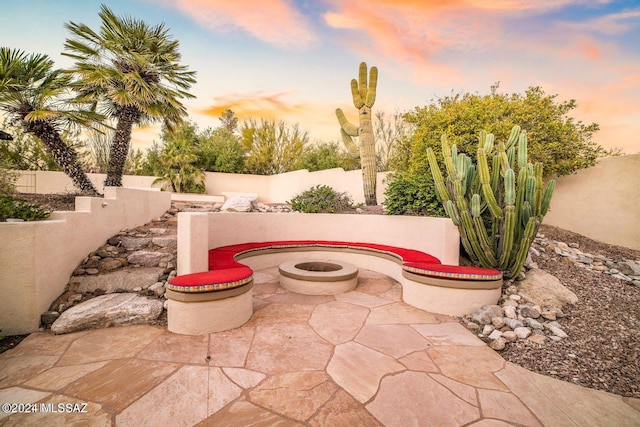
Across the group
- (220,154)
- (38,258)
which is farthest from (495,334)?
(220,154)

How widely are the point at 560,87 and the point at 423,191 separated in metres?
4.65

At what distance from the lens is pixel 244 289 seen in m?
3.31

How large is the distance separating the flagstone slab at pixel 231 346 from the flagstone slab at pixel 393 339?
125 cm

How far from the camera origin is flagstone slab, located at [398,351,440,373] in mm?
2439

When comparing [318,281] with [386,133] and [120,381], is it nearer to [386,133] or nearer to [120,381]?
[120,381]

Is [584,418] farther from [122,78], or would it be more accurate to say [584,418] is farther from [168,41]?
[168,41]

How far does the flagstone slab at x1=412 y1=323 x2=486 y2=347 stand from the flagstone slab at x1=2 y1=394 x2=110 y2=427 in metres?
3.03

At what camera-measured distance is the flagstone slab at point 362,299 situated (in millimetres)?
4117

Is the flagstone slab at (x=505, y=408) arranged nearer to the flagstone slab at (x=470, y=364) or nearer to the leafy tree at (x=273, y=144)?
the flagstone slab at (x=470, y=364)

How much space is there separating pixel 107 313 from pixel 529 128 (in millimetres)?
9560

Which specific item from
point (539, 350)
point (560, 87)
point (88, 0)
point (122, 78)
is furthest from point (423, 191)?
point (88, 0)

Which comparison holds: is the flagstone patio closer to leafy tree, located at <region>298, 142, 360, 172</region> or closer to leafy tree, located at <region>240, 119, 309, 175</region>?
leafy tree, located at <region>298, 142, 360, 172</region>

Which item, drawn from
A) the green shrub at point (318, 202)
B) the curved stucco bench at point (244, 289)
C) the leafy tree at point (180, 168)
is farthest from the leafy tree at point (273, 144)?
the curved stucco bench at point (244, 289)

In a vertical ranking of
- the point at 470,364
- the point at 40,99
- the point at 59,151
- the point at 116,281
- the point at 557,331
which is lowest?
the point at 470,364
